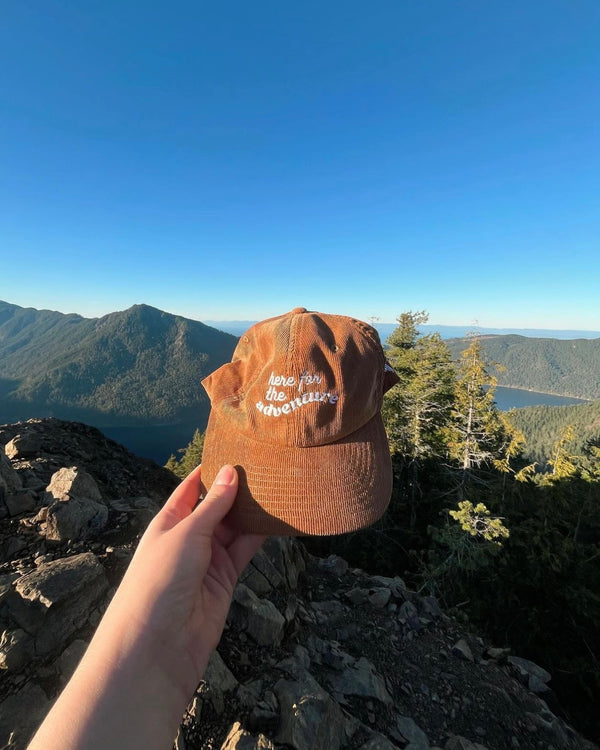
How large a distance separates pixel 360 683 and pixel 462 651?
2.89 m

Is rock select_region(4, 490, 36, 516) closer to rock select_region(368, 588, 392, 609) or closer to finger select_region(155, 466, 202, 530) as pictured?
finger select_region(155, 466, 202, 530)

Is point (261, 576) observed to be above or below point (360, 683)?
above

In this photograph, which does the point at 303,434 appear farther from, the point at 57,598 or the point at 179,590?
the point at 57,598

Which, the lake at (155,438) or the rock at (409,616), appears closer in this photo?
the rock at (409,616)

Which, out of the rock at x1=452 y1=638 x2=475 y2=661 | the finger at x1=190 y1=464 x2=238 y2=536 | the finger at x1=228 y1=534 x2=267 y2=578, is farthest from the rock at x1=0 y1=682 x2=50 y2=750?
the rock at x1=452 y1=638 x2=475 y2=661

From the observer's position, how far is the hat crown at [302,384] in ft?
6.98

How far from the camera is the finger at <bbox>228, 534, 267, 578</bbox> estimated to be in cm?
230

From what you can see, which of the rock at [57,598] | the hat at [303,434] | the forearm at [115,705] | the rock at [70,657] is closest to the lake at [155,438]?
the rock at [57,598]

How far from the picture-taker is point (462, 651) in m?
6.18

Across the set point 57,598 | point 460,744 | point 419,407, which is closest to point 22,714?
point 57,598

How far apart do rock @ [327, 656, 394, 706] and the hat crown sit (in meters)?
4.48

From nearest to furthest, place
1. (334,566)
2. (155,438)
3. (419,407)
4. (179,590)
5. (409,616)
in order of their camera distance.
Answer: (179,590), (409,616), (334,566), (419,407), (155,438)

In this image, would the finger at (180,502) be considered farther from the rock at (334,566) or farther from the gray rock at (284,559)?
the rock at (334,566)

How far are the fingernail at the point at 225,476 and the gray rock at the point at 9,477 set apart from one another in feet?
15.7
